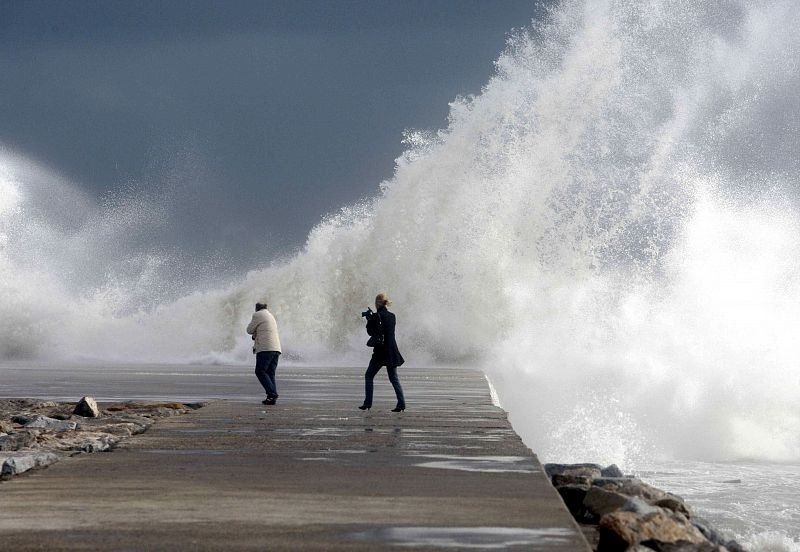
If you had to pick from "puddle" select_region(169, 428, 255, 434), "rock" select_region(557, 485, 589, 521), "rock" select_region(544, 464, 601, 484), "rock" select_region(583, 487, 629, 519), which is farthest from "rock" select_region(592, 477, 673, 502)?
"puddle" select_region(169, 428, 255, 434)

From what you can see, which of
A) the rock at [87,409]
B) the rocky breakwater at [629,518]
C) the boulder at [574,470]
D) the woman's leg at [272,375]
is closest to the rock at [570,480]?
the rocky breakwater at [629,518]

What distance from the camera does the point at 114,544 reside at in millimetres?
6012

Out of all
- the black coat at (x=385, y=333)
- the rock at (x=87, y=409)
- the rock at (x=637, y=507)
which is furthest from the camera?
the black coat at (x=385, y=333)

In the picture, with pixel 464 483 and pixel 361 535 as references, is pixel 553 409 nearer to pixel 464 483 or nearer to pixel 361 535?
pixel 464 483

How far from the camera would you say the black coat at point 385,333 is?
604 inches

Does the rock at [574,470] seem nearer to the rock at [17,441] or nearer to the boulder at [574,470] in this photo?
the boulder at [574,470]

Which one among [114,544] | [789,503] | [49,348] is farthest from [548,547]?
[49,348]

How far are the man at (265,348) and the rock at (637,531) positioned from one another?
33.4 feet

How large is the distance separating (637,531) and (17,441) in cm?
633

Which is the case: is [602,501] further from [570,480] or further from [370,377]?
[370,377]

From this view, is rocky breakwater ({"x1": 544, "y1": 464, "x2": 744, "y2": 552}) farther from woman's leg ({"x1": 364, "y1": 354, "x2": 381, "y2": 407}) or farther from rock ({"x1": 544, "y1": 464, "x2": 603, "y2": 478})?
woman's leg ({"x1": 364, "y1": 354, "x2": 381, "y2": 407})

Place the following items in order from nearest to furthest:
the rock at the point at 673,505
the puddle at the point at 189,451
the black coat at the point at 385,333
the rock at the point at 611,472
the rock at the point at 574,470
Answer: the rock at the point at 673,505 < the puddle at the point at 189,451 < the rock at the point at 574,470 < the rock at the point at 611,472 < the black coat at the point at 385,333

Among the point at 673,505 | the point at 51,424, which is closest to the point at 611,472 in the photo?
the point at 673,505

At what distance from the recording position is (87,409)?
48.4ft
